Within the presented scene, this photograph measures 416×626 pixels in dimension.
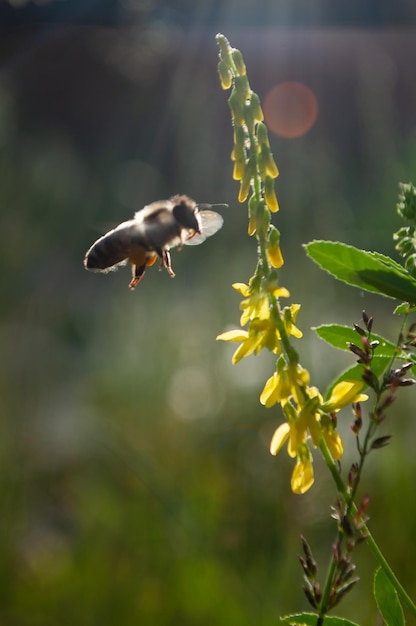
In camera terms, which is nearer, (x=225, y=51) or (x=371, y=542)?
(x=371, y=542)

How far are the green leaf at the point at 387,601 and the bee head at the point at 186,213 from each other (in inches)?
20.9

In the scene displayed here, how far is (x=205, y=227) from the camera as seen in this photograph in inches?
44.3

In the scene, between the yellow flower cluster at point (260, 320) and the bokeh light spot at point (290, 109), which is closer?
the yellow flower cluster at point (260, 320)

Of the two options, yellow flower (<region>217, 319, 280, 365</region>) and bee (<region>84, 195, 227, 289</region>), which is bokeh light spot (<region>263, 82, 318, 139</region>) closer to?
bee (<region>84, 195, 227, 289</region>)

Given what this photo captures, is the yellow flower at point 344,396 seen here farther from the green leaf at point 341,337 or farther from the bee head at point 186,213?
the bee head at point 186,213

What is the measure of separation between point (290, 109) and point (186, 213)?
950 cm

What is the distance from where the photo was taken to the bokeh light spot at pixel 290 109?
356 inches

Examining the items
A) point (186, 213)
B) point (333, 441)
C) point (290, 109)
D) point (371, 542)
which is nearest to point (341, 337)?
point (333, 441)

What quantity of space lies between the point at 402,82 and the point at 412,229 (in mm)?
12241

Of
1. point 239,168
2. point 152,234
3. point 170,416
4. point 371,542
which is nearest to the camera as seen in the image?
point 371,542

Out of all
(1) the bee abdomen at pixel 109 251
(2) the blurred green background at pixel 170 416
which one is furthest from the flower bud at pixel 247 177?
(2) the blurred green background at pixel 170 416

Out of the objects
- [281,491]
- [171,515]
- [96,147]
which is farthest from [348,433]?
[96,147]

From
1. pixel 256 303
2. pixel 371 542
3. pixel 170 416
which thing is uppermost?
pixel 256 303

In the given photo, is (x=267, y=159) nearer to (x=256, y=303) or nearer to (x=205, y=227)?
(x=256, y=303)
